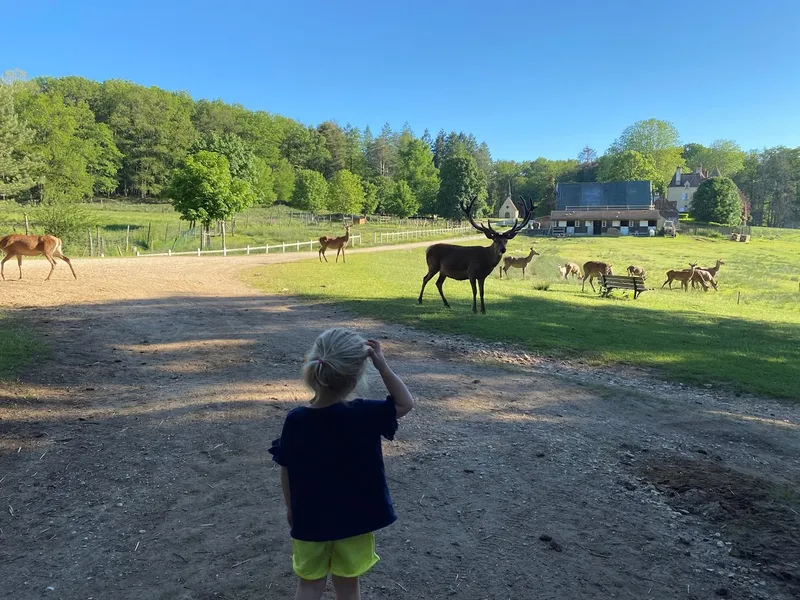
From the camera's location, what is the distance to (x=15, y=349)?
786 centimetres

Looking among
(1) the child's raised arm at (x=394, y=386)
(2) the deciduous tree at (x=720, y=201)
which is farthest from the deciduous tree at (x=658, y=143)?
(1) the child's raised arm at (x=394, y=386)

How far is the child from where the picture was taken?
2373mm

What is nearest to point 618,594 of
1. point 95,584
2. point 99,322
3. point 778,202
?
point 95,584

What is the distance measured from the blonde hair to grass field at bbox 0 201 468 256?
31.9 meters

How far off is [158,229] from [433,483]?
147 ft

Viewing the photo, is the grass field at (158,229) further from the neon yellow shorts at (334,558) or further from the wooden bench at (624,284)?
the neon yellow shorts at (334,558)

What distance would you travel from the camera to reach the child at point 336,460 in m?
2.37

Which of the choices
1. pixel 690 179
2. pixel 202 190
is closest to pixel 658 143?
pixel 690 179

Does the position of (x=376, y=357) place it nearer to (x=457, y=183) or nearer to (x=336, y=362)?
(x=336, y=362)

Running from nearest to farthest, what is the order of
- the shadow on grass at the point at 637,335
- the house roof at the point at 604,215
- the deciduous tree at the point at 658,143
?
1. the shadow on grass at the point at 637,335
2. the house roof at the point at 604,215
3. the deciduous tree at the point at 658,143

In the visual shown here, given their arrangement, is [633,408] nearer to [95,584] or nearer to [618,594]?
[618,594]

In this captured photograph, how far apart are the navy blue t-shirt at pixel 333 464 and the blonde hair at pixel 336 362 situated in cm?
12

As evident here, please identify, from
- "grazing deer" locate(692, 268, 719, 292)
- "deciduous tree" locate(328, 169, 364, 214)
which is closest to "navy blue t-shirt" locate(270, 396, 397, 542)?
"grazing deer" locate(692, 268, 719, 292)

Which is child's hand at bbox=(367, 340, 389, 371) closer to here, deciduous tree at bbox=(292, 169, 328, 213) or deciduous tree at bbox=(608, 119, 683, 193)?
deciduous tree at bbox=(292, 169, 328, 213)
